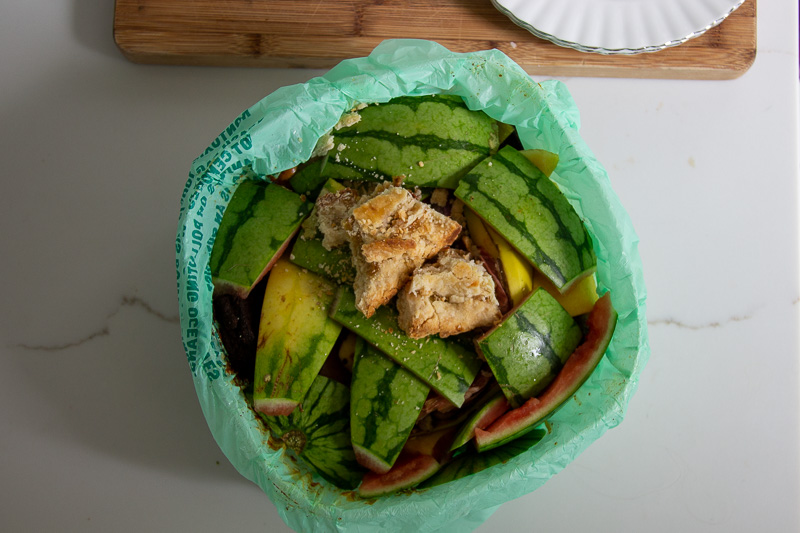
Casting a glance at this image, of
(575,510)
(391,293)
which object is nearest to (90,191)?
(391,293)

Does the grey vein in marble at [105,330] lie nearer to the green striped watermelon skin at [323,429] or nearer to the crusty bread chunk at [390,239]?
the green striped watermelon skin at [323,429]

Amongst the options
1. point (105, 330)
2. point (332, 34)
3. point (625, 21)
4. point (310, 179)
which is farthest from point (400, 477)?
point (625, 21)

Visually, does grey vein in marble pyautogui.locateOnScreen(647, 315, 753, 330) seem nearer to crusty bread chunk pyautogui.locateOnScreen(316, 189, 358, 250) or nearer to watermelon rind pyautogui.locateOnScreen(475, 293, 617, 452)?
watermelon rind pyautogui.locateOnScreen(475, 293, 617, 452)

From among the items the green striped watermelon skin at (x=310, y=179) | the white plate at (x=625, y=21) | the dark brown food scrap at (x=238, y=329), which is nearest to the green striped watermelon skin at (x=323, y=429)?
the dark brown food scrap at (x=238, y=329)

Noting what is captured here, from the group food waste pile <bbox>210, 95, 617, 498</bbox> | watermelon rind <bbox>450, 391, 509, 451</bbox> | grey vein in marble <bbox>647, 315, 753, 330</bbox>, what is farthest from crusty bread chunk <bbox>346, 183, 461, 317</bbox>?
grey vein in marble <bbox>647, 315, 753, 330</bbox>

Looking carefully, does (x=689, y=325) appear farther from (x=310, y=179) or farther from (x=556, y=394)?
(x=310, y=179)

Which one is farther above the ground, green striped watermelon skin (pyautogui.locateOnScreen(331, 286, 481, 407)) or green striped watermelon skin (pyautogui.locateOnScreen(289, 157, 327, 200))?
green striped watermelon skin (pyautogui.locateOnScreen(289, 157, 327, 200))

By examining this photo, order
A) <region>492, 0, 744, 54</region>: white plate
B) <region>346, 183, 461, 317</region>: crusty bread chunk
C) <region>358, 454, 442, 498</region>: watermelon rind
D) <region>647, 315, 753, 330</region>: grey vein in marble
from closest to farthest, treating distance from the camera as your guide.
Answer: <region>346, 183, 461, 317</region>: crusty bread chunk → <region>358, 454, 442, 498</region>: watermelon rind → <region>492, 0, 744, 54</region>: white plate → <region>647, 315, 753, 330</region>: grey vein in marble

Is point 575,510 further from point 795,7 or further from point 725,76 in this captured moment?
point 795,7
